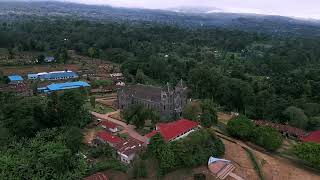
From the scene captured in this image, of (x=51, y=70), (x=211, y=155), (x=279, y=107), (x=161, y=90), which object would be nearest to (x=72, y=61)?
(x=51, y=70)

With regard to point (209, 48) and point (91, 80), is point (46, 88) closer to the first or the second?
point (91, 80)

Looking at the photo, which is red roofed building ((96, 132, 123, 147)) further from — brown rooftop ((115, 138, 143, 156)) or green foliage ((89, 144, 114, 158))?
green foliage ((89, 144, 114, 158))

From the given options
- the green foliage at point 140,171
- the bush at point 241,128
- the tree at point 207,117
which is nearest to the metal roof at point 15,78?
the tree at point 207,117

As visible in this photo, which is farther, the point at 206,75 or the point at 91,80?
the point at 91,80

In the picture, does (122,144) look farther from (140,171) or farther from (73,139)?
(140,171)

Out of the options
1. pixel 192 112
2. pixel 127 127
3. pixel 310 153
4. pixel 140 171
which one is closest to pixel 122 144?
pixel 140 171

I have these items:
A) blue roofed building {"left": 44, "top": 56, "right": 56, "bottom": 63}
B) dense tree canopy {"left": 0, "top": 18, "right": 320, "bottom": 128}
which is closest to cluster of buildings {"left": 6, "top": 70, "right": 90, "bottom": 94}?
dense tree canopy {"left": 0, "top": 18, "right": 320, "bottom": 128}

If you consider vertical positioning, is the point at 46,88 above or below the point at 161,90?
below
